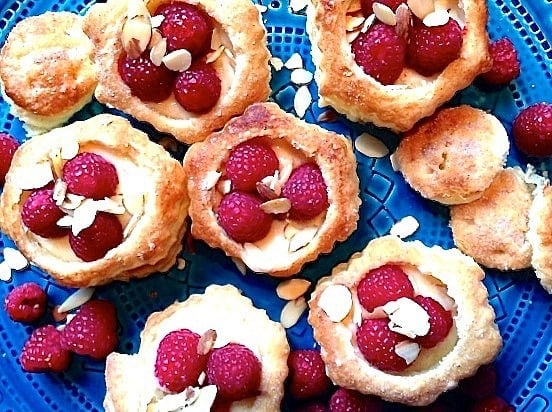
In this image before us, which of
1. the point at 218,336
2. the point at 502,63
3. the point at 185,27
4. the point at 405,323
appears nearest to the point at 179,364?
the point at 218,336

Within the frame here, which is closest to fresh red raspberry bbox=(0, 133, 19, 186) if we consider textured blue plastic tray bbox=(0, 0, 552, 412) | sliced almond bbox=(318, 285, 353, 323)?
textured blue plastic tray bbox=(0, 0, 552, 412)

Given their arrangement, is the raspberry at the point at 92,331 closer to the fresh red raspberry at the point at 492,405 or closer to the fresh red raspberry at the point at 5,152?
the fresh red raspberry at the point at 5,152

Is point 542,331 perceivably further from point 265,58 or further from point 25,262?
point 25,262

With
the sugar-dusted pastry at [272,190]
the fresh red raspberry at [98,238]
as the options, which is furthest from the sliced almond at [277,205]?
the fresh red raspberry at [98,238]

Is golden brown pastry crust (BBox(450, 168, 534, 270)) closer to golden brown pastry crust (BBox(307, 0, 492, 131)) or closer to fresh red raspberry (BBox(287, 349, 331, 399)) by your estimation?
golden brown pastry crust (BBox(307, 0, 492, 131))

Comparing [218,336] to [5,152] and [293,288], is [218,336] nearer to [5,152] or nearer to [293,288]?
[293,288]

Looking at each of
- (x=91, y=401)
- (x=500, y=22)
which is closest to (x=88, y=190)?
(x=91, y=401)
